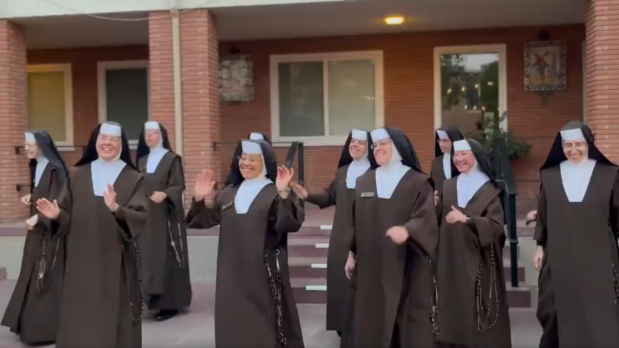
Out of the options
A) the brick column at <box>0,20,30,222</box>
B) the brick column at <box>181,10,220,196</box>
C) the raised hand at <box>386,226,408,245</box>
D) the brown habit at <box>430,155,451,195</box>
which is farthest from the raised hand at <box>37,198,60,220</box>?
the brick column at <box>0,20,30,222</box>

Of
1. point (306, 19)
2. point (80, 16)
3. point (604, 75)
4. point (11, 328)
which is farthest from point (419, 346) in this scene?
point (80, 16)

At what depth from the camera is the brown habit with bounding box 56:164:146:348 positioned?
16.3ft

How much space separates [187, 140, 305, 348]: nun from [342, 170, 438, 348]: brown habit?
21.0 inches

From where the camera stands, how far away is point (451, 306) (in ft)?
18.7

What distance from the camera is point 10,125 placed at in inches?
415

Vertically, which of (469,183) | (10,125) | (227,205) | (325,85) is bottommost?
(227,205)

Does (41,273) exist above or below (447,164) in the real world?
below

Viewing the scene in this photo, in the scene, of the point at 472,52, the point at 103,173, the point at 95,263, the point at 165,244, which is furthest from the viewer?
the point at 472,52

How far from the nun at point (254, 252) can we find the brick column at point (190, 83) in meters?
4.95

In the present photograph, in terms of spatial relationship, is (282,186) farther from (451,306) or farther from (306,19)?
(306,19)

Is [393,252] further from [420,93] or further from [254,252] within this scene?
[420,93]

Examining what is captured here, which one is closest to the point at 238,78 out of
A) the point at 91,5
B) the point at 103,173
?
the point at 91,5

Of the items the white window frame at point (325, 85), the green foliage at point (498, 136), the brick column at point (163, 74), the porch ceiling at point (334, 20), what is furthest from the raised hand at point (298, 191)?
the white window frame at point (325, 85)

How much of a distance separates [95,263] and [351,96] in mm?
8147
